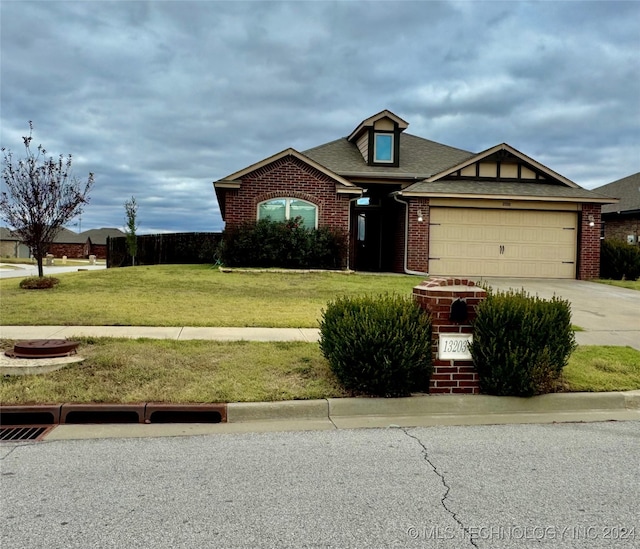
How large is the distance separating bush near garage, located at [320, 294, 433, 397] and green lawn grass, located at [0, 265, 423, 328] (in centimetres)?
284

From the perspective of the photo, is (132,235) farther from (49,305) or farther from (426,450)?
(426,450)

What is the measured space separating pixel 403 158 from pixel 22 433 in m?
19.9

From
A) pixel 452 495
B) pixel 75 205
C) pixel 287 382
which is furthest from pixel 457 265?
pixel 452 495

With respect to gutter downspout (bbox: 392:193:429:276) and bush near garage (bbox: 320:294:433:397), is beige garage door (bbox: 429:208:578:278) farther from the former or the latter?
bush near garage (bbox: 320:294:433:397)

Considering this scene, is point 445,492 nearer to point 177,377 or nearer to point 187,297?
point 177,377

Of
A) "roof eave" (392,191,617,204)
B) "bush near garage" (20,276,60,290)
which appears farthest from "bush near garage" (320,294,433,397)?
"roof eave" (392,191,617,204)

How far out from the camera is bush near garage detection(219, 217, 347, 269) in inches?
704

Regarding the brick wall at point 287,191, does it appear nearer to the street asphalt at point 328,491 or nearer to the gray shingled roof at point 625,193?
the street asphalt at point 328,491

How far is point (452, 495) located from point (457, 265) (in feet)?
51.9

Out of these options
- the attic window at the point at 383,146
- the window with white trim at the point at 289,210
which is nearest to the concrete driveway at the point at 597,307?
the window with white trim at the point at 289,210

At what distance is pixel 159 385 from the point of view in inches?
235

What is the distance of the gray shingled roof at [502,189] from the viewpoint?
60.1 ft

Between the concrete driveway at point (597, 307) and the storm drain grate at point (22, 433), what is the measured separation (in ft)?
25.4

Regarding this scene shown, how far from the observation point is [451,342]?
611 centimetres
